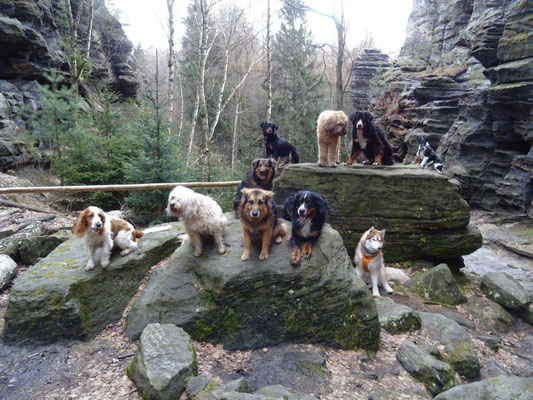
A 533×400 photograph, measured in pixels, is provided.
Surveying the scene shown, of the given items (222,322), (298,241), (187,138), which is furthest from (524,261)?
(187,138)

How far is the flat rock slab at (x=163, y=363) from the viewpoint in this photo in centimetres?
326

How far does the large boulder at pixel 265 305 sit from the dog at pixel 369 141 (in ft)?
11.3

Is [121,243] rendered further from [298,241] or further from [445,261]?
[445,261]

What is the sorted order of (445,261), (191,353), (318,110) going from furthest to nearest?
(318,110) → (445,261) → (191,353)

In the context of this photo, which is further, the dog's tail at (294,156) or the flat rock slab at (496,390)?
the dog's tail at (294,156)

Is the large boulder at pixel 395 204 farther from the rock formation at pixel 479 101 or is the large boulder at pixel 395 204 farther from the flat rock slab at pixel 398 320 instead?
the rock formation at pixel 479 101

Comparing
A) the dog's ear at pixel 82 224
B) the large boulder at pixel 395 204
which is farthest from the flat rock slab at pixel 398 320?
the dog's ear at pixel 82 224

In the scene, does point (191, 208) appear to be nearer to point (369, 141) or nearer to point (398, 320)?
point (398, 320)

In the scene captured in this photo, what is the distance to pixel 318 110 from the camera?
24.4 meters

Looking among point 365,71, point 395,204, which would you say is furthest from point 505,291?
point 365,71

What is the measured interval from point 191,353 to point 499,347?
17.6 ft

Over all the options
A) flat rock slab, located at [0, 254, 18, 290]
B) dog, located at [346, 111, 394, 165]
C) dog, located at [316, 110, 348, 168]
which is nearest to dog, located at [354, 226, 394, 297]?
dog, located at [316, 110, 348, 168]

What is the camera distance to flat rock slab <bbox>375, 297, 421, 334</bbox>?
16.7 feet

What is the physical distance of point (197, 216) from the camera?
4508mm
